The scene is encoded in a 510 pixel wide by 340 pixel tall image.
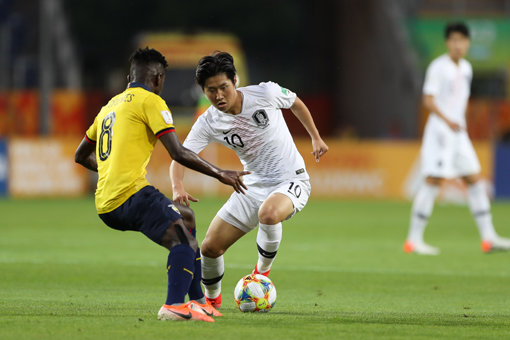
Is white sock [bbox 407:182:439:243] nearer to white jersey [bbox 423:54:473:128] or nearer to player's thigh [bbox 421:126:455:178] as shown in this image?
player's thigh [bbox 421:126:455:178]

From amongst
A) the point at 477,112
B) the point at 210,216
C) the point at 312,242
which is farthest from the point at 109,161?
the point at 477,112

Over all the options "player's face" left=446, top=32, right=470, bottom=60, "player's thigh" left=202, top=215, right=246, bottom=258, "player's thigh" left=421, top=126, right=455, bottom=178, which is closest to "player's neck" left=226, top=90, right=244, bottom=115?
"player's thigh" left=202, top=215, right=246, bottom=258

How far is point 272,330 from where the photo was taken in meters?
6.84

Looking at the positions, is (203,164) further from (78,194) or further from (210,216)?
(78,194)

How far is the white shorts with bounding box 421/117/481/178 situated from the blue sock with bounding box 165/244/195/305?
251 inches

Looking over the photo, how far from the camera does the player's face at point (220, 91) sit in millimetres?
7762

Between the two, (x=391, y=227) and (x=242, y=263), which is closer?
(x=242, y=263)

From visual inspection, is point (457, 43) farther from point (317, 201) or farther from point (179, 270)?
point (317, 201)

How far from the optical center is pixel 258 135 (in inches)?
327

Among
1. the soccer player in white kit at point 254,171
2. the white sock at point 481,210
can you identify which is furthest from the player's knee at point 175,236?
the white sock at point 481,210

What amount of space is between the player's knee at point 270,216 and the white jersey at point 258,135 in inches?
14.8

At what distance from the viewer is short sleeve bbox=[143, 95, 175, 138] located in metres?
6.99

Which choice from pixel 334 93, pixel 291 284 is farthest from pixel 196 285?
pixel 334 93

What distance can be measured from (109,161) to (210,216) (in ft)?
36.6
